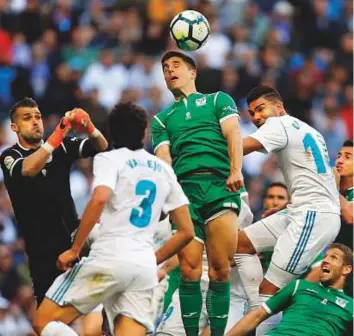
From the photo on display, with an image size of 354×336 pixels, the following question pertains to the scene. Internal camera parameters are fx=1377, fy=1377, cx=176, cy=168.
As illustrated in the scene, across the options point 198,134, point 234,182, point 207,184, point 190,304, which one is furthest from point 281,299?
point 198,134

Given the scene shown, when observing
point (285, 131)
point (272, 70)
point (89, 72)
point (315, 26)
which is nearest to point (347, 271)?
point (285, 131)

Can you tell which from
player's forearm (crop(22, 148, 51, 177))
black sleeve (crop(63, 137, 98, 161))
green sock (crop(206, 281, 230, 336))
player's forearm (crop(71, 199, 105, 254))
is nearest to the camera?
player's forearm (crop(71, 199, 105, 254))

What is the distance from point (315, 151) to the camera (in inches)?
473

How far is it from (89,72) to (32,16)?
1.49 m

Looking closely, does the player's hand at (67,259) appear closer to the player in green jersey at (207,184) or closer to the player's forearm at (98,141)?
the player's forearm at (98,141)

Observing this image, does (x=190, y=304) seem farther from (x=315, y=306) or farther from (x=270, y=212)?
(x=270, y=212)

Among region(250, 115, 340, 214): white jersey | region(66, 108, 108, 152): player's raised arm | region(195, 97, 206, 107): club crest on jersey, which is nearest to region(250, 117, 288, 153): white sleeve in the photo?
region(250, 115, 340, 214): white jersey

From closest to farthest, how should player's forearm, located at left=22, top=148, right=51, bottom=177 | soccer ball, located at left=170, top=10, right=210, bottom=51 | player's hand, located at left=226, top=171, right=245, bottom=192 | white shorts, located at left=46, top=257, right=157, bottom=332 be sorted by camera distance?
1. white shorts, located at left=46, top=257, right=157, bottom=332
2. player's forearm, located at left=22, top=148, right=51, bottom=177
3. player's hand, located at left=226, top=171, right=245, bottom=192
4. soccer ball, located at left=170, top=10, right=210, bottom=51

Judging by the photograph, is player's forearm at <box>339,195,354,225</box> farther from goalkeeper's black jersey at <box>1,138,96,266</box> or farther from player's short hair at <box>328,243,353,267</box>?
goalkeeper's black jersey at <box>1,138,96,266</box>

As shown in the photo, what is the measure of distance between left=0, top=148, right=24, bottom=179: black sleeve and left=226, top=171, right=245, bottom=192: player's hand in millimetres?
1699

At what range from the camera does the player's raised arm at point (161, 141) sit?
11.7 meters

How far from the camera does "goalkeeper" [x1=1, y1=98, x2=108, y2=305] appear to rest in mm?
11219

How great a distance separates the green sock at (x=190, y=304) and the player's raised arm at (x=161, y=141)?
1043 mm

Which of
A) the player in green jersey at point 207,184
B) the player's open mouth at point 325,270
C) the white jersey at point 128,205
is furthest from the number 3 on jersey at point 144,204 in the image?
the player's open mouth at point 325,270
